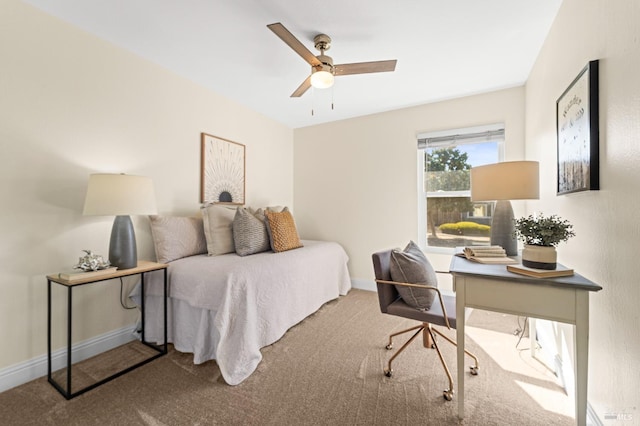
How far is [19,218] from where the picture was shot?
5.69 ft

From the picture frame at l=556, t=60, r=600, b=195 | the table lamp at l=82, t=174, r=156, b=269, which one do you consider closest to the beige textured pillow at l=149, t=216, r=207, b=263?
the table lamp at l=82, t=174, r=156, b=269

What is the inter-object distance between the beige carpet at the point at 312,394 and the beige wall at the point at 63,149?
48cm

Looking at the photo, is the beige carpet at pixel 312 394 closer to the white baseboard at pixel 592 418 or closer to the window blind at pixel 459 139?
the white baseboard at pixel 592 418

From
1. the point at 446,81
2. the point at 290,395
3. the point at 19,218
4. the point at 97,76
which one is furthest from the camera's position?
the point at 446,81

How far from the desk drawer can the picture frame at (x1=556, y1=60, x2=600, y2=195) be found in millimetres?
557

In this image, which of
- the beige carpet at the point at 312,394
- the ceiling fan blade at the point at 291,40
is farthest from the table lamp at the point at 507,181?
the ceiling fan blade at the point at 291,40

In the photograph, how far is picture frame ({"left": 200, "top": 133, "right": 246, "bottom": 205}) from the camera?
2.96 metres

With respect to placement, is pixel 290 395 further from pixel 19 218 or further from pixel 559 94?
pixel 559 94

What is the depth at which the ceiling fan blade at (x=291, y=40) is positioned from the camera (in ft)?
5.19

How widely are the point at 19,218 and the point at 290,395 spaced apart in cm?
209

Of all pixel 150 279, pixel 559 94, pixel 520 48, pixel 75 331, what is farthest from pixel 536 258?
pixel 75 331

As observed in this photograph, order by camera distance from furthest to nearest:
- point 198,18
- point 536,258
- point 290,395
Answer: point 198,18
point 290,395
point 536,258

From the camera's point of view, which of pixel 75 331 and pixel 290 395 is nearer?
pixel 290 395

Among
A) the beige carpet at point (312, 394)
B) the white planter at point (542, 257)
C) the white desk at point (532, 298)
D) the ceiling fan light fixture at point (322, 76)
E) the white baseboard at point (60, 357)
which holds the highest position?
the ceiling fan light fixture at point (322, 76)
